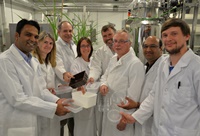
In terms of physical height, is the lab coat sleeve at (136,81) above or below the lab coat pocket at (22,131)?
above

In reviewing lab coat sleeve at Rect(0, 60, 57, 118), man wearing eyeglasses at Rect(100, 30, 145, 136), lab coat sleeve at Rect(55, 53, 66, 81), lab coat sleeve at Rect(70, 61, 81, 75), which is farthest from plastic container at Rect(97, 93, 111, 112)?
lab coat sleeve at Rect(0, 60, 57, 118)

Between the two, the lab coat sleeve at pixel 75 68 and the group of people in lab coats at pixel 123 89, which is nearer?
the group of people in lab coats at pixel 123 89

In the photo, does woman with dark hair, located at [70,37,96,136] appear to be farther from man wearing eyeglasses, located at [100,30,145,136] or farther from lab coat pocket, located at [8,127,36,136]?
lab coat pocket, located at [8,127,36,136]

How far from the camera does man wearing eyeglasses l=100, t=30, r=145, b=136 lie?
148cm

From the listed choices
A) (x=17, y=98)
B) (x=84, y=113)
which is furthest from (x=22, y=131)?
(x=84, y=113)

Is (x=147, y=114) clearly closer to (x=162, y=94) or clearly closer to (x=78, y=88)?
(x=162, y=94)

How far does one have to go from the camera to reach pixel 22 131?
1199 millimetres

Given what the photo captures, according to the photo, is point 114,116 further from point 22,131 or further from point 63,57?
point 63,57

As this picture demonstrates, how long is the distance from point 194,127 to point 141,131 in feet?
1.74

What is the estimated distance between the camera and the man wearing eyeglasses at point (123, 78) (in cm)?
148

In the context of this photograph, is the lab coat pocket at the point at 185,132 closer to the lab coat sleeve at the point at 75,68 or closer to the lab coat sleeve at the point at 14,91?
the lab coat sleeve at the point at 14,91

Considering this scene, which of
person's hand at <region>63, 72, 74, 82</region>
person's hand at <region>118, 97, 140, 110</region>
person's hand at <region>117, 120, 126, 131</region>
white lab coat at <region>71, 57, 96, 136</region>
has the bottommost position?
white lab coat at <region>71, 57, 96, 136</region>

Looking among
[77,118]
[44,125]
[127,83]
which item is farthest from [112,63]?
[44,125]

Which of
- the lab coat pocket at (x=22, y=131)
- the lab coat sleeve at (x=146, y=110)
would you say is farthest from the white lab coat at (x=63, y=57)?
the lab coat sleeve at (x=146, y=110)
